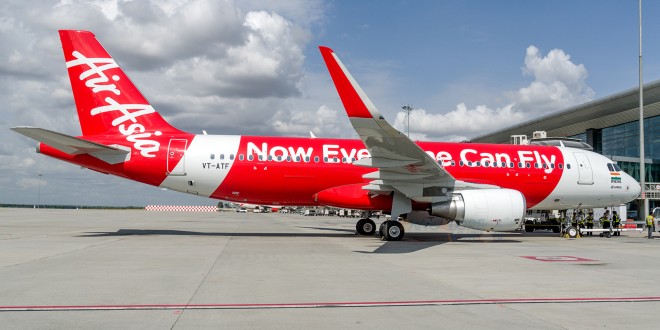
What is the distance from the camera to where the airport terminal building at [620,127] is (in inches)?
1658

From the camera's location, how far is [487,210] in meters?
16.5

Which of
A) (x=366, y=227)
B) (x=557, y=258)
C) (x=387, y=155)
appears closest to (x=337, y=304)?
(x=557, y=258)

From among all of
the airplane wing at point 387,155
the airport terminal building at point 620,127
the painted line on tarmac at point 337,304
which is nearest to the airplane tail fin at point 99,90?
the airplane wing at point 387,155

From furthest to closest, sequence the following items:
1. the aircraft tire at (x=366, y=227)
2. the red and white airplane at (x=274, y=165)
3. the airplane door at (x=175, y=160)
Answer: the aircraft tire at (x=366, y=227)
the airplane door at (x=175, y=160)
the red and white airplane at (x=274, y=165)

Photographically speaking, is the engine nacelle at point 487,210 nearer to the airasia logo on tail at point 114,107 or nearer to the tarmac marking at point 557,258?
the tarmac marking at point 557,258

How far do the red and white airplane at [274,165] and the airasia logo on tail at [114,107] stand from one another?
34 mm

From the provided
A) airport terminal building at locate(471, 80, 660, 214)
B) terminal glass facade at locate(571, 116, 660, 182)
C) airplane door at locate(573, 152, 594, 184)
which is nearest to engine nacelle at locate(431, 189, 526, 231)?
airplane door at locate(573, 152, 594, 184)

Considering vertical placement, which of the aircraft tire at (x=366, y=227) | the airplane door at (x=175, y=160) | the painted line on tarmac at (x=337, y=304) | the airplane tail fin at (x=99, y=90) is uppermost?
the airplane tail fin at (x=99, y=90)

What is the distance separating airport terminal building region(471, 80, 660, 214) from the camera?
42.1 metres

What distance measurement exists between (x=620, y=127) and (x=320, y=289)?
168 feet

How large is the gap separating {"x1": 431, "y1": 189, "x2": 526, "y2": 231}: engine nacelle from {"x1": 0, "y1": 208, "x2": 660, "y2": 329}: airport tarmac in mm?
2560

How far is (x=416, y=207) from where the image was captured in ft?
60.6

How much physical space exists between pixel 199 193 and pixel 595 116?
136 feet

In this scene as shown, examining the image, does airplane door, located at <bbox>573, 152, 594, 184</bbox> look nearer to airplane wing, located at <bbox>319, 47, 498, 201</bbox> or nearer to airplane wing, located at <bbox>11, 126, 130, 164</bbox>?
airplane wing, located at <bbox>319, 47, 498, 201</bbox>
